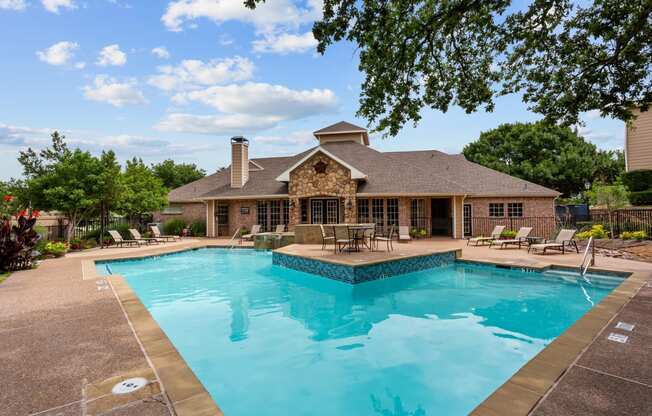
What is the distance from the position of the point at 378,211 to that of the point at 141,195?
14.4 m

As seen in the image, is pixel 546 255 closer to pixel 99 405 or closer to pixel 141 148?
pixel 99 405

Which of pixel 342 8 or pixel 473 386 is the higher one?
pixel 342 8

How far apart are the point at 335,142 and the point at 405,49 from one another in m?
18.8

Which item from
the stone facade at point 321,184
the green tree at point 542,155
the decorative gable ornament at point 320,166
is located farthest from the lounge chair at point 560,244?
the green tree at point 542,155

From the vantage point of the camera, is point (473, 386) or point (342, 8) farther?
point (342, 8)

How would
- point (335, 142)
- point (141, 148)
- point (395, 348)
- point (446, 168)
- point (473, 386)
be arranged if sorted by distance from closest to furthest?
point (473, 386)
point (395, 348)
point (446, 168)
point (335, 142)
point (141, 148)

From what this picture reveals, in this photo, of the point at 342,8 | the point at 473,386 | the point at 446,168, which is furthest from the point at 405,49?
the point at 446,168

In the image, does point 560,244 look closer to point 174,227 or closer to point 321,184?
point 321,184

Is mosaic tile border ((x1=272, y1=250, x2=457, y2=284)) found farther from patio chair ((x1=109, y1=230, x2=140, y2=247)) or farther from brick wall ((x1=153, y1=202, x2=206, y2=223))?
brick wall ((x1=153, y1=202, x2=206, y2=223))

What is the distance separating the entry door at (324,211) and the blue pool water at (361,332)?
9.84 meters

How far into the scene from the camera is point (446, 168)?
2416cm

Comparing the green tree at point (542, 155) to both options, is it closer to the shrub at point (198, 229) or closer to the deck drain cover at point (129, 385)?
the shrub at point (198, 229)

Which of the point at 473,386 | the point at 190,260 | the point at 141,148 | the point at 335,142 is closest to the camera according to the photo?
the point at 473,386

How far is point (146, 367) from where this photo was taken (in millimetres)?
3688
